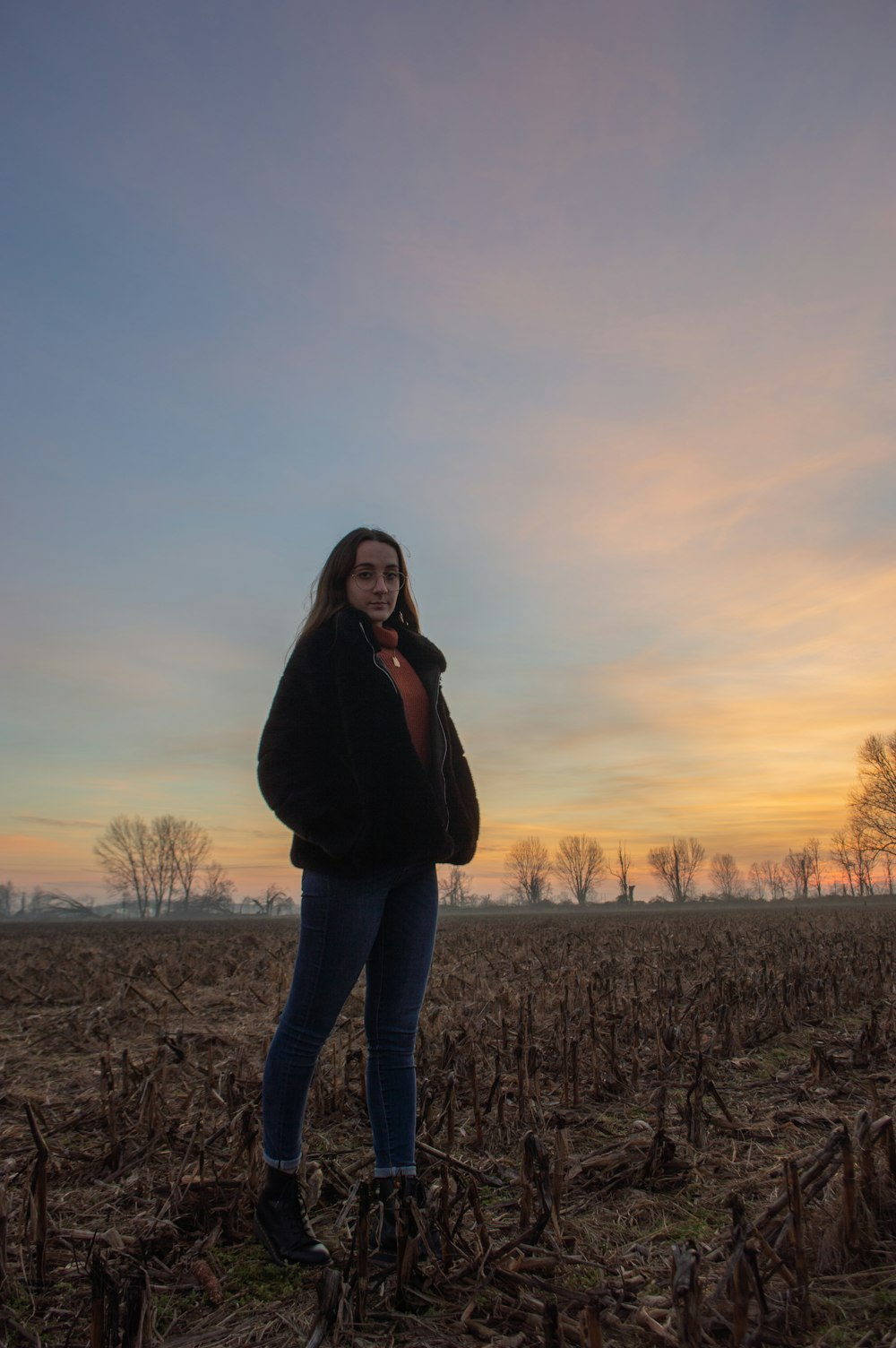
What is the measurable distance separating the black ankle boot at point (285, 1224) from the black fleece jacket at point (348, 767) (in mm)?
1013

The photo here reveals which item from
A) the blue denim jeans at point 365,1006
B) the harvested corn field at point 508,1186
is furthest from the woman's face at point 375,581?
the harvested corn field at point 508,1186

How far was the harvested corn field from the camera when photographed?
7.04 feet

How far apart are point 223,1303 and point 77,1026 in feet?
16.6

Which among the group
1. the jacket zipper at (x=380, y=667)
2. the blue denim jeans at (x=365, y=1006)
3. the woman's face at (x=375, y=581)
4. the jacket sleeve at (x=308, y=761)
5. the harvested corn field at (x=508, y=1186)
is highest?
the woman's face at (x=375, y=581)

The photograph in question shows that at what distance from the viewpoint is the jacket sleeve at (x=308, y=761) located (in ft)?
8.76

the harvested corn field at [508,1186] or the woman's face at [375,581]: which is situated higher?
the woman's face at [375,581]

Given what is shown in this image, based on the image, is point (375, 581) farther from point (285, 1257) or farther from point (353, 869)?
point (285, 1257)

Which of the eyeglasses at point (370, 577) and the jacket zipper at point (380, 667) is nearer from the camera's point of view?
the jacket zipper at point (380, 667)

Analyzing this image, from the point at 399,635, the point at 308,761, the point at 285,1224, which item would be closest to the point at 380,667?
the point at 399,635

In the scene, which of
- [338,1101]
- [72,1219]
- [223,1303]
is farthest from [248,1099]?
[223,1303]

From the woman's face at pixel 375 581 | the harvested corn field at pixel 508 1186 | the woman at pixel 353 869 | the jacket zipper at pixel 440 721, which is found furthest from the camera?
the woman's face at pixel 375 581

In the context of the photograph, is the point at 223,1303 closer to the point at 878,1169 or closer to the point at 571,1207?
the point at 571,1207

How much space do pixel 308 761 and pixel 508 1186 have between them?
6.44 feet

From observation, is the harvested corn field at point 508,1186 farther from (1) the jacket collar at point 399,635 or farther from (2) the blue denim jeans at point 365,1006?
(1) the jacket collar at point 399,635
